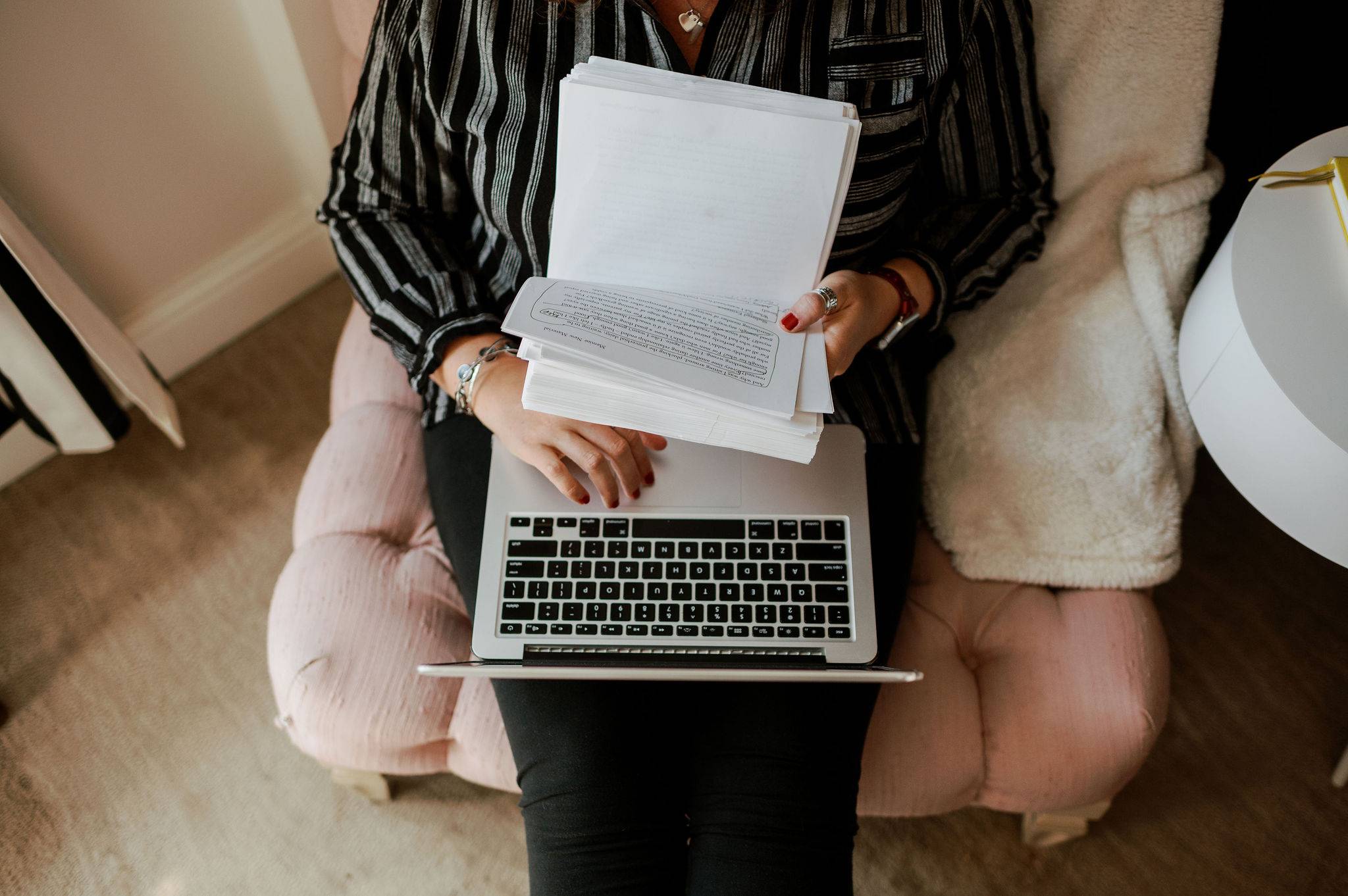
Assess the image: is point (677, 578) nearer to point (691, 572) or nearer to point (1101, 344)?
point (691, 572)

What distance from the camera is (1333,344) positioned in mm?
702

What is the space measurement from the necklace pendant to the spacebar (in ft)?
1.46

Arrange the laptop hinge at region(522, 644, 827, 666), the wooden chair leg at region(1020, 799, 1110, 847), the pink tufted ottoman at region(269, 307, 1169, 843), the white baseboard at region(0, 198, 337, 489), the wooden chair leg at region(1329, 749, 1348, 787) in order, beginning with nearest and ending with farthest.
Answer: the laptop hinge at region(522, 644, 827, 666), the pink tufted ottoman at region(269, 307, 1169, 843), the wooden chair leg at region(1020, 799, 1110, 847), the wooden chair leg at region(1329, 749, 1348, 787), the white baseboard at region(0, 198, 337, 489)

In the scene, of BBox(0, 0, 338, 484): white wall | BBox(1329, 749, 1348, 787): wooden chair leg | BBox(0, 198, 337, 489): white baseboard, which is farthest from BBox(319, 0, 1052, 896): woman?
BBox(1329, 749, 1348, 787): wooden chair leg

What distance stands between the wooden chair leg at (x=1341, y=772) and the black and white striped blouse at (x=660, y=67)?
80 centimetres

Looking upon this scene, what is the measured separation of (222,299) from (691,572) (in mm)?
1046

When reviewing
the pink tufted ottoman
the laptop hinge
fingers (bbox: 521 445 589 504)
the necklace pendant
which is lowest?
the pink tufted ottoman

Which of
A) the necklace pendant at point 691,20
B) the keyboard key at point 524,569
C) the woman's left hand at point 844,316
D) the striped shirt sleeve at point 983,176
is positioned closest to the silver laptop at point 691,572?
the keyboard key at point 524,569

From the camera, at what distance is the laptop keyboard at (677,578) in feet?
2.55

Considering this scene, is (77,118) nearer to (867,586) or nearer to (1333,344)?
(867,586)

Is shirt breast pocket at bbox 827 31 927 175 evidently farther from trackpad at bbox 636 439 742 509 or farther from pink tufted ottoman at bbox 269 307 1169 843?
pink tufted ottoman at bbox 269 307 1169 843

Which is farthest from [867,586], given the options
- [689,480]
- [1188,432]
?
[1188,432]

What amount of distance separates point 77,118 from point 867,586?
1130mm

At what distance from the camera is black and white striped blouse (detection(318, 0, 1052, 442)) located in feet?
2.54
